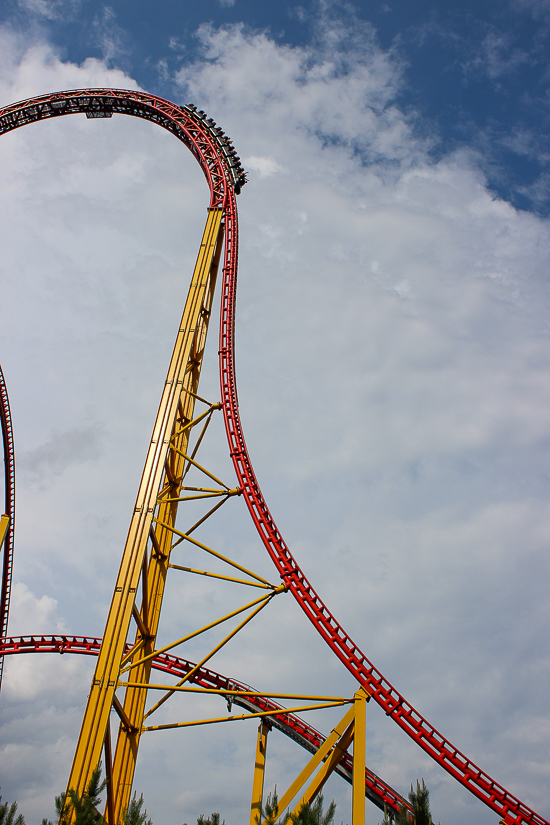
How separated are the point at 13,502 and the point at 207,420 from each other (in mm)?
7227

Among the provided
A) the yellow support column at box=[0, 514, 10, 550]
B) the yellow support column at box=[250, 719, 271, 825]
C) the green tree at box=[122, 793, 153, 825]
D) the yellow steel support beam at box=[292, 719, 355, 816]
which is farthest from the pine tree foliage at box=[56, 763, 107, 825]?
the yellow support column at box=[0, 514, 10, 550]

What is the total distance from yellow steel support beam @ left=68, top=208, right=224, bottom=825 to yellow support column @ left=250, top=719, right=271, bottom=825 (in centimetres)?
209

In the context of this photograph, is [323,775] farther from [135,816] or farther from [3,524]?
[3,524]

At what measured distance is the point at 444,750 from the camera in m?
8.16

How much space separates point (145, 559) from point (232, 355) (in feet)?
15.4

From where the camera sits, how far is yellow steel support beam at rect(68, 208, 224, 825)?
7672mm

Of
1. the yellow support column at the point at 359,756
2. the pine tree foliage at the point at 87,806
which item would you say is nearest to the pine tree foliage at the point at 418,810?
the pine tree foliage at the point at 87,806

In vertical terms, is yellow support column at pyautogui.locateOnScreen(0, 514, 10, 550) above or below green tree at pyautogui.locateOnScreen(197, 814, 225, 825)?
above

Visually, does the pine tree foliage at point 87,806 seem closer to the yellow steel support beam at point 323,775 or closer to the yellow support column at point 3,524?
the yellow steel support beam at point 323,775

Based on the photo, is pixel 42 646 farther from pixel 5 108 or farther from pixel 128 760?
pixel 5 108

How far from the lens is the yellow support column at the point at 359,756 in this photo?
7548 mm

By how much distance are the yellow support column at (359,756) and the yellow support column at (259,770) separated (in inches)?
90.6

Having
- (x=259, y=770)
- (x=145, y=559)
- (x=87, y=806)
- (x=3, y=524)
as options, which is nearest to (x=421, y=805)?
(x=87, y=806)

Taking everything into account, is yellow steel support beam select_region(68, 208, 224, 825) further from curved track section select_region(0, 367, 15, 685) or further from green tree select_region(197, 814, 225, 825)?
curved track section select_region(0, 367, 15, 685)
